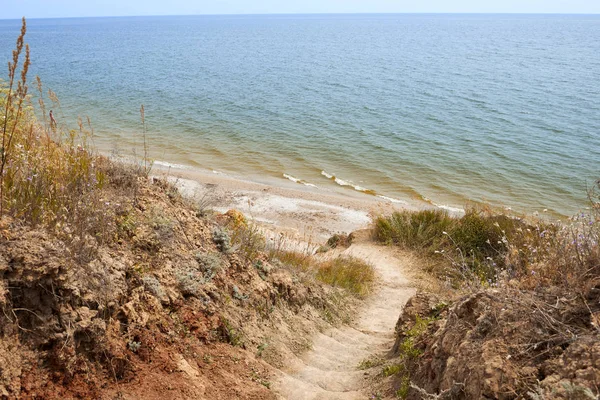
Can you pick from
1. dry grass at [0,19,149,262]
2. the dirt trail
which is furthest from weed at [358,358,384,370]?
dry grass at [0,19,149,262]

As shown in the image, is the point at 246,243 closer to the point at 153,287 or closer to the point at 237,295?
the point at 237,295

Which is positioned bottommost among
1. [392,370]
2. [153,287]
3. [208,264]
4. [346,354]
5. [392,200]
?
[392,200]

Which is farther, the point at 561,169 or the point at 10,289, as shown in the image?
the point at 561,169

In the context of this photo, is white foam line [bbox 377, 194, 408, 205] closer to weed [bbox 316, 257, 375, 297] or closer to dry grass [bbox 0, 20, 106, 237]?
weed [bbox 316, 257, 375, 297]

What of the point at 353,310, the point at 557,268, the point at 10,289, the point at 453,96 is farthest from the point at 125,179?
the point at 453,96

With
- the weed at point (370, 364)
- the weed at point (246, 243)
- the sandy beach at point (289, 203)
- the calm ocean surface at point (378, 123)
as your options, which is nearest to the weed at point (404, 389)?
the weed at point (370, 364)

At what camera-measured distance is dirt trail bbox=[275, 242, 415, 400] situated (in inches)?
200

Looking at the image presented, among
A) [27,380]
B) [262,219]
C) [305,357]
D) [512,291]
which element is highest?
[512,291]

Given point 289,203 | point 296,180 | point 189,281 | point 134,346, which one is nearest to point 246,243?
point 189,281

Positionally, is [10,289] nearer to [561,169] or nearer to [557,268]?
[557,268]

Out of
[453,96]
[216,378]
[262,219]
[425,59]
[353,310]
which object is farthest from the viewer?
[425,59]

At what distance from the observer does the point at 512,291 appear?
14.0 feet

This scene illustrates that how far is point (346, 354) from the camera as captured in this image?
636cm

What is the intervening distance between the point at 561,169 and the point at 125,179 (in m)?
19.3
